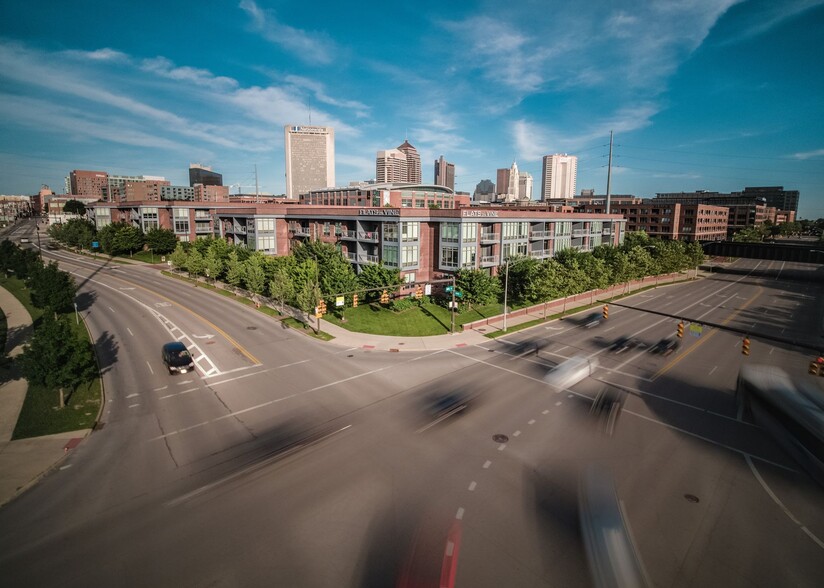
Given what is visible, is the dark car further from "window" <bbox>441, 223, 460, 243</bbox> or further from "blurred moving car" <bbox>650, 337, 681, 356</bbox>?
"blurred moving car" <bbox>650, 337, 681, 356</bbox>

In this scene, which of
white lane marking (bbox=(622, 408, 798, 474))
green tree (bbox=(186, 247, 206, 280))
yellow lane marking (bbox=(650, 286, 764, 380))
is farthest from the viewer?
green tree (bbox=(186, 247, 206, 280))

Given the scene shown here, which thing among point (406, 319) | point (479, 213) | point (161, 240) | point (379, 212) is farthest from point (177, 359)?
point (161, 240)

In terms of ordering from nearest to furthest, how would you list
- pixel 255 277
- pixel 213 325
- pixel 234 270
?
pixel 213 325 → pixel 255 277 → pixel 234 270

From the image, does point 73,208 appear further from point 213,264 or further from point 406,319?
point 406,319

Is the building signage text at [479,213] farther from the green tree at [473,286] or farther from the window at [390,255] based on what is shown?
the window at [390,255]

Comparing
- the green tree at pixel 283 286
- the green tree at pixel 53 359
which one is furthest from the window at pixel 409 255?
the green tree at pixel 53 359

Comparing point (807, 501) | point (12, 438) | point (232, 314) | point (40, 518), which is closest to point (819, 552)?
point (807, 501)

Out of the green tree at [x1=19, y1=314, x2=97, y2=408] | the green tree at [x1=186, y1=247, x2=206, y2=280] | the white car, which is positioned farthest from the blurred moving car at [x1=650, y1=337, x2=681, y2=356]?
the green tree at [x1=186, y1=247, x2=206, y2=280]
